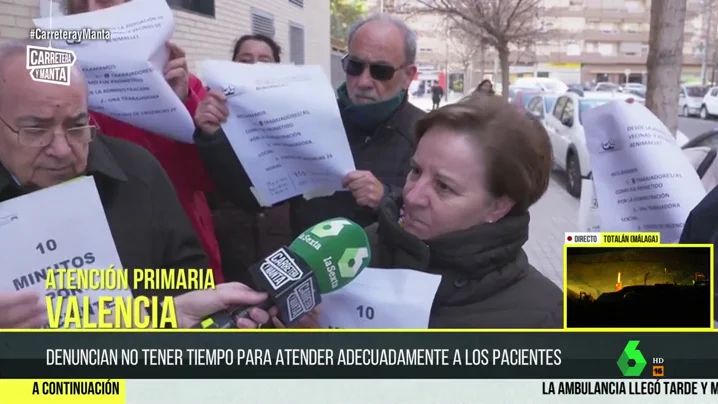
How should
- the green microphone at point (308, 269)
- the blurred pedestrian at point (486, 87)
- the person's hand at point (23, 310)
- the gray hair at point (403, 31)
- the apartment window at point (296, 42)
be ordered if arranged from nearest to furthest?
1. the green microphone at point (308, 269)
2. the person's hand at point (23, 310)
3. the blurred pedestrian at point (486, 87)
4. the gray hair at point (403, 31)
5. the apartment window at point (296, 42)

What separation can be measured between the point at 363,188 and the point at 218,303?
42cm

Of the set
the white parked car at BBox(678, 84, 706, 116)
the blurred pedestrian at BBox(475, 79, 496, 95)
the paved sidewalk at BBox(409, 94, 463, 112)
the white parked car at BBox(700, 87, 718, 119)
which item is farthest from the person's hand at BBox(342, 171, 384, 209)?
the white parked car at BBox(700, 87, 718, 119)

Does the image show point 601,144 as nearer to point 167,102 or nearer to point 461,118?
point 461,118

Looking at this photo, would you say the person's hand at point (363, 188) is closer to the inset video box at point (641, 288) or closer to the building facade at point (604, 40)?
the inset video box at point (641, 288)

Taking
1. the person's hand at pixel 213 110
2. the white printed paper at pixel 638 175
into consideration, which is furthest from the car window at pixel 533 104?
the person's hand at pixel 213 110

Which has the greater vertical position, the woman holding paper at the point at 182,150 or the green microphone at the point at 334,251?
the woman holding paper at the point at 182,150

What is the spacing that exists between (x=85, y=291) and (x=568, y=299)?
99 cm

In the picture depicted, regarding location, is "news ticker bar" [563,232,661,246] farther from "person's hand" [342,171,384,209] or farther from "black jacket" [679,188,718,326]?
"person's hand" [342,171,384,209]

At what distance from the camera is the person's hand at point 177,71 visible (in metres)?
1.42

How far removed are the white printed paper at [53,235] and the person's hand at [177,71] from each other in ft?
1.02

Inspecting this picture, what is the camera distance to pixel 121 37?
1.32 metres

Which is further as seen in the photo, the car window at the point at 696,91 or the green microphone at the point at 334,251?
the car window at the point at 696,91
